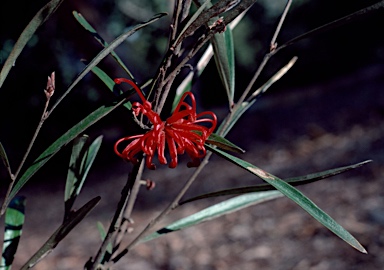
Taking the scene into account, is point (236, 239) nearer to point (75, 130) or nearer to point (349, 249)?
point (349, 249)

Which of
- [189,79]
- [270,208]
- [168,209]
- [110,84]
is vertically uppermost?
[110,84]

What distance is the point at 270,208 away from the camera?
113 inches

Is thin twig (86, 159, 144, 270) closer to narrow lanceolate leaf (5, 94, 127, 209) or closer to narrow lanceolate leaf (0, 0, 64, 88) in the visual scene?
narrow lanceolate leaf (5, 94, 127, 209)

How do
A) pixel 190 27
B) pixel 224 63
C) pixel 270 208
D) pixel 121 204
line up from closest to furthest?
pixel 190 27 → pixel 121 204 → pixel 224 63 → pixel 270 208

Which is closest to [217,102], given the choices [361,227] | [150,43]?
[150,43]

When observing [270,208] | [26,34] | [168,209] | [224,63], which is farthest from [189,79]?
[270,208]

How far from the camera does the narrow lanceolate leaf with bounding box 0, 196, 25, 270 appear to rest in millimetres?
773

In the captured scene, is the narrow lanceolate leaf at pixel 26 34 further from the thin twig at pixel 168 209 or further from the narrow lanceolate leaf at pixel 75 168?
the thin twig at pixel 168 209

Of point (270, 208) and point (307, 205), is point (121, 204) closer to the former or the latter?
point (307, 205)

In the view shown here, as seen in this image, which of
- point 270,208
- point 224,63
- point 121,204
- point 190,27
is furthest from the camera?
point 270,208

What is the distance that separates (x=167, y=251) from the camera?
2566mm

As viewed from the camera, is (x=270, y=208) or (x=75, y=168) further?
(x=270, y=208)

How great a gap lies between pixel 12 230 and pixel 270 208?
7.24 ft

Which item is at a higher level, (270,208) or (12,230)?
(12,230)
